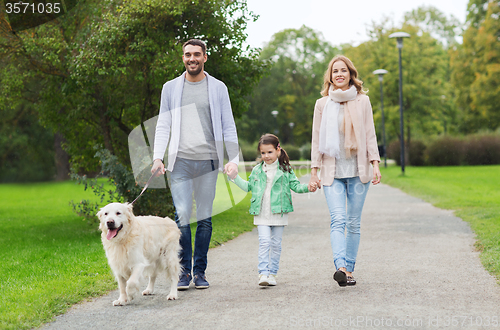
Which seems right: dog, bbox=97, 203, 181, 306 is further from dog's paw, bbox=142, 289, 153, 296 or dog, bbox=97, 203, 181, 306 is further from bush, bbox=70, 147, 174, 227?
bush, bbox=70, 147, 174, 227

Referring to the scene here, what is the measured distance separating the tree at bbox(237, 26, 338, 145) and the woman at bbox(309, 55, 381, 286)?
56.7 m

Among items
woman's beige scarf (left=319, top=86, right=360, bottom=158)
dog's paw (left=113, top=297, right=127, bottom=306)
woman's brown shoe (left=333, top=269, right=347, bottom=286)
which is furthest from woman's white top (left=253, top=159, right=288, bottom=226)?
dog's paw (left=113, top=297, right=127, bottom=306)

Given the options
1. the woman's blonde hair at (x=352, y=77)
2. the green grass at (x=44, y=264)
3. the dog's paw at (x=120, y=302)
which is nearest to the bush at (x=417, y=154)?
the green grass at (x=44, y=264)

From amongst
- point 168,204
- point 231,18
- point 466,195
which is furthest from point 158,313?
point 466,195

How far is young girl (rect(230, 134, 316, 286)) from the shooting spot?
5219 millimetres

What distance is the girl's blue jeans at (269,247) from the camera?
518 centimetres

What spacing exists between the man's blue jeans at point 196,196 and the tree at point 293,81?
56749mm

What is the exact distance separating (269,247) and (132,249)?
1.39 meters

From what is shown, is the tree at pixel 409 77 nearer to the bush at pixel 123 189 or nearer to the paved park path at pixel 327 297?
the bush at pixel 123 189

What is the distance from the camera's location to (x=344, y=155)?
512cm

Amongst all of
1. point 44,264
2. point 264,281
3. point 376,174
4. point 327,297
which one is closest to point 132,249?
point 264,281

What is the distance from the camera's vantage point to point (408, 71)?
41281 millimetres

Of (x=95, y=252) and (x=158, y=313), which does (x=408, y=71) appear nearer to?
(x=95, y=252)

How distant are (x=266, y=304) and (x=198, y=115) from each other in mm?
1901
